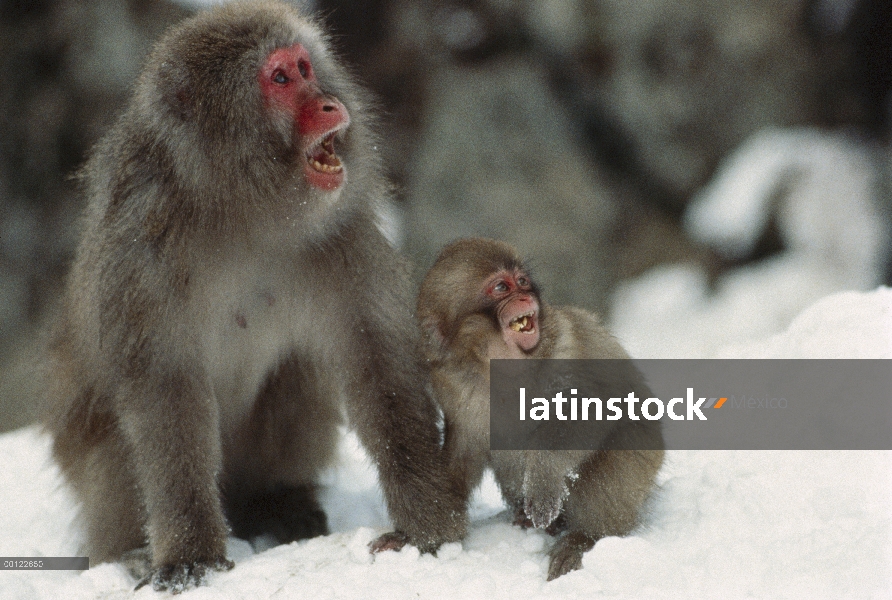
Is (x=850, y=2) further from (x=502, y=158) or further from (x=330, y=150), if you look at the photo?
(x=330, y=150)

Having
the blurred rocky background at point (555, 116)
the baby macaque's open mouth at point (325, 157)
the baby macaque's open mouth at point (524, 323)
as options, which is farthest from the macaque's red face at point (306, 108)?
the blurred rocky background at point (555, 116)

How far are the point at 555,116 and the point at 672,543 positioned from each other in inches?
242

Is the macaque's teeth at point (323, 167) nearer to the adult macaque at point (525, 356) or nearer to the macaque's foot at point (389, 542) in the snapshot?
the adult macaque at point (525, 356)

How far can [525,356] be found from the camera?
3139 millimetres

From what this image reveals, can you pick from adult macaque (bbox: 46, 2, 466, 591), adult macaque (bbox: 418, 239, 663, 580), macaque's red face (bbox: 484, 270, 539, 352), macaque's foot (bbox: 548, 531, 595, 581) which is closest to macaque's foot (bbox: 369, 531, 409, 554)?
adult macaque (bbox: 46, 2, 466, 591)

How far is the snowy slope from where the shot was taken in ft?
9.07

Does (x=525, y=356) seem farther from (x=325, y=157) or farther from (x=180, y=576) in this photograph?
(x=180, y=576)

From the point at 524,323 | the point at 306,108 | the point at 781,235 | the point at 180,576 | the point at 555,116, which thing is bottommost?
the point at 180,576

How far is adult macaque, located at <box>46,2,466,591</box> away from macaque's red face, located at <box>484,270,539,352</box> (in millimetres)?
453

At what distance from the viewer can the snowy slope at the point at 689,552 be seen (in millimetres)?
2764

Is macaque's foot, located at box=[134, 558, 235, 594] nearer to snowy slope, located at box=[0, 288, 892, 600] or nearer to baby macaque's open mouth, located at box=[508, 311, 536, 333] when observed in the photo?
snowy slope, located at box=[0, 288, 892, 600]

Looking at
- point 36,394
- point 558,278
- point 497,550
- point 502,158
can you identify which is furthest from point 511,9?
point 497,550

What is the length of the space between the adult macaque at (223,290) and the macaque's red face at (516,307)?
453 mm

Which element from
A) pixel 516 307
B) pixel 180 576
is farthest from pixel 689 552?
pixel 180 576
